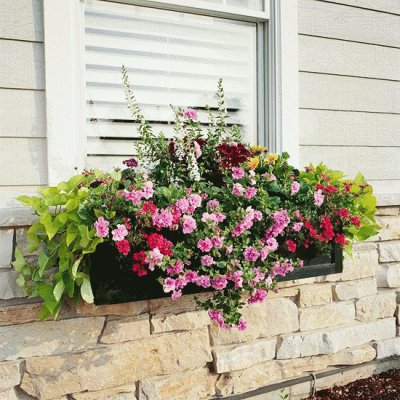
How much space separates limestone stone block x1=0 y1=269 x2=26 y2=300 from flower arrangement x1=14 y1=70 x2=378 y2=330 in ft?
0.18

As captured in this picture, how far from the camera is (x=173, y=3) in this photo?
89.4 inches

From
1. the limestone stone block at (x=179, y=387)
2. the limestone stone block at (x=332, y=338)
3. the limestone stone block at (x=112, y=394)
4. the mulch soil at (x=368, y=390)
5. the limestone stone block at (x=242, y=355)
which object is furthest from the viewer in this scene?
the mulch soil at (x=368, y=390)

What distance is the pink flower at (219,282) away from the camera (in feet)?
5.99

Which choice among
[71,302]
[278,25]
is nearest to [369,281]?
[278,25]

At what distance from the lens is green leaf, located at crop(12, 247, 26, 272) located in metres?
1.84

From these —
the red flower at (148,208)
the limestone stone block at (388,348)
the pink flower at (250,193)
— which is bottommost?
the limestone stone block at (388,348)

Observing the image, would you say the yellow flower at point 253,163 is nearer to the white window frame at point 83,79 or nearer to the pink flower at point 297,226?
the pink flower at point 297,226

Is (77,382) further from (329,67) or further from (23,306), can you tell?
(329,67)

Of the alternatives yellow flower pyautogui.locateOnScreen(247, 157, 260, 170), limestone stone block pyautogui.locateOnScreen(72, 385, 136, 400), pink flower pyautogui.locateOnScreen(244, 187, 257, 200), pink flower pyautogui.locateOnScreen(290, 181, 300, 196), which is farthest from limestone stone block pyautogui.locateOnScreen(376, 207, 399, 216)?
limestone stone block pyautogui.locateOnScreen(72, 385, 136, 400)

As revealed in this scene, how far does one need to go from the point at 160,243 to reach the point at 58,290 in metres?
0.40

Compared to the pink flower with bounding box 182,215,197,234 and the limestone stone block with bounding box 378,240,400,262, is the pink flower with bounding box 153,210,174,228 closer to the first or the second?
the pink flower with bounding box 182,215,197,234

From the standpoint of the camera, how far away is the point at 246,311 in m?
2.30

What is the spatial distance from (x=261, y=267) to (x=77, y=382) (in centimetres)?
83

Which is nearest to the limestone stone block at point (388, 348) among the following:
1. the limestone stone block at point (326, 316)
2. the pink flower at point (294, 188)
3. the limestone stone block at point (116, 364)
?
the limestone stone block at point (326, 316)
